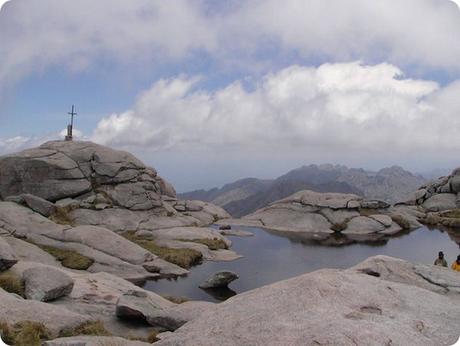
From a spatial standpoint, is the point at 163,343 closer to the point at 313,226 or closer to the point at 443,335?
the point at 443,335

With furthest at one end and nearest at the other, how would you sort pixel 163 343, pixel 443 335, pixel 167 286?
pixel 167 286
pixel 163 343
pixel 443 335

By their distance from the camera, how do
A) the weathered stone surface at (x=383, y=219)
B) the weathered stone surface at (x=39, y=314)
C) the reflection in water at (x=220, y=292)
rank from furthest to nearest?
the weathered stone surface at (x=383, y=219) < the reflection in water at (x=220, y=292) < the weathered stone surface at (x=39, y=314)

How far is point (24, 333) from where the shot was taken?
60.8 feet

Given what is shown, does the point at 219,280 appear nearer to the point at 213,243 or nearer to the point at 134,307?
the point at 134,307

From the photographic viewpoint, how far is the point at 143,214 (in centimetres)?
6081

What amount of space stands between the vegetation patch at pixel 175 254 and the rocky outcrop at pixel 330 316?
2917 centimetres

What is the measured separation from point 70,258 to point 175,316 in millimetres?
20737

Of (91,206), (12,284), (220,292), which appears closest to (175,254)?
(220,292)

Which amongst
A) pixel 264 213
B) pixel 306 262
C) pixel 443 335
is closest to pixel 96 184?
pixel 264 213

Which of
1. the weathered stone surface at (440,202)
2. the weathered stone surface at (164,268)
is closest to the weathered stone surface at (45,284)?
the weathered stone surface at (164,268)

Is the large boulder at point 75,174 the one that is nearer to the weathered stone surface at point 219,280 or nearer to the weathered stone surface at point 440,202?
the weathered stone surface at point 219,280

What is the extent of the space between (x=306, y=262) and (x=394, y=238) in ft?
62.1

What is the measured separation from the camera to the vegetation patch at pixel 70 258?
39.1m

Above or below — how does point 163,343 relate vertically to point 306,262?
above
